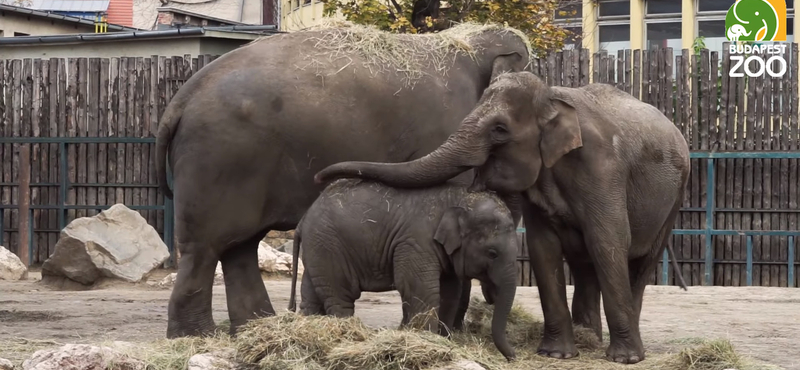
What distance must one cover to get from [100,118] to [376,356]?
1000 centimetres

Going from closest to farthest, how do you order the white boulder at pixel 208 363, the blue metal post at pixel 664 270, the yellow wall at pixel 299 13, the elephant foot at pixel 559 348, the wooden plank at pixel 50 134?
the white boulder at pixel 208 363
the elephant foot at pixel 559 348
the blue metal post at pixel 664 270
the wooden plank at pixel 50 134
the yellow wall at pixel 299 13

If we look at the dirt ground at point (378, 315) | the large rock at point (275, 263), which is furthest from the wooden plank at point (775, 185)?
the large rock at point (275, 263)

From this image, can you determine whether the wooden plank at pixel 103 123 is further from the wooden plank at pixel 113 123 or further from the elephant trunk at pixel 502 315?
the elephant trunk at pixel 502 315

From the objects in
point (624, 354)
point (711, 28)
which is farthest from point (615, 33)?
point (624, 354)

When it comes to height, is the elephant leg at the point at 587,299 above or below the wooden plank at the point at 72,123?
below

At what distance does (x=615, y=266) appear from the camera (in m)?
7.50

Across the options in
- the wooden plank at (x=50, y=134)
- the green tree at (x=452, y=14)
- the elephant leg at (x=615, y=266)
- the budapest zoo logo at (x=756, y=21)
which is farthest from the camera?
the budapest zoo logo at (x=756, y=21)

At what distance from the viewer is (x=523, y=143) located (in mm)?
7387

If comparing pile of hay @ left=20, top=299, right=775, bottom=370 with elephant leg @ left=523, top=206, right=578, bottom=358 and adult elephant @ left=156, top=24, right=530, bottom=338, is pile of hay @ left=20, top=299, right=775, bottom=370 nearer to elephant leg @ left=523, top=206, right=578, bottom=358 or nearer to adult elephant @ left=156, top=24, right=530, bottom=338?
elephant leg @ left=523, top=206, right=578, bottom=358

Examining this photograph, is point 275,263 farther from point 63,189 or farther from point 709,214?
point 709,214

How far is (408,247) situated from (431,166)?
1.55ft

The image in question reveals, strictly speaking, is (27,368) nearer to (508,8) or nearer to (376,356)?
(376,356)

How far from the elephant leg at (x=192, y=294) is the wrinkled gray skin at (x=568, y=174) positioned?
90 centimetres

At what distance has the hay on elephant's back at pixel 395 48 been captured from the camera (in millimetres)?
8266
